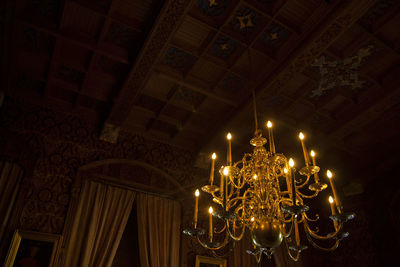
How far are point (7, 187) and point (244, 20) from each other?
4.15 meters

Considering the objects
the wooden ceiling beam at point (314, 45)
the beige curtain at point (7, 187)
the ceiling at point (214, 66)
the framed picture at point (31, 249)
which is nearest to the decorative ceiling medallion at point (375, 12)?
the ceiling at point (214, 66)

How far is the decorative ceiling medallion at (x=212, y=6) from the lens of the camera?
3992 millimetres

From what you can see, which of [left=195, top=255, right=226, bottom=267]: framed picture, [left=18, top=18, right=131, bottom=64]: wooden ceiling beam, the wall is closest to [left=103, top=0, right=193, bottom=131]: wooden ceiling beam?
[left=18, top=18, right=131, bottom=64]: wooden ceiling beam

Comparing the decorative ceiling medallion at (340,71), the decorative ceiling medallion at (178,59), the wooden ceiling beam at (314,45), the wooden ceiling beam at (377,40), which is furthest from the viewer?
the decorative ceiling medallion at (178,59)

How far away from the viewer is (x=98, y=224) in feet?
16.8

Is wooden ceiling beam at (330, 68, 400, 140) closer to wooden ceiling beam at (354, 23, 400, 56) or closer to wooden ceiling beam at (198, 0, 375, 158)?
wooden ceiling beam at (354, 23, 400, 56)

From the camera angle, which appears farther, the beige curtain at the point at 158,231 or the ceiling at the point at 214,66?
the beige curtain at the point at 158,231

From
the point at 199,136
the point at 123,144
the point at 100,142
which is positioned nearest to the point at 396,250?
the point at 199,136

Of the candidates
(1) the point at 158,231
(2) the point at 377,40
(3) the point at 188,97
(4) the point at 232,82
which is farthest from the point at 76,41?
(2) the point at 377,40

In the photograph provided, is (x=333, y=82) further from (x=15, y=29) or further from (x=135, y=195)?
(x=15, y=29)

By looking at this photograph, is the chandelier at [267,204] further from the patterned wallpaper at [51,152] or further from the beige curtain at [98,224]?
the patterned wallpaper at [51,152]

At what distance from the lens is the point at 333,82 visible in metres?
4.94

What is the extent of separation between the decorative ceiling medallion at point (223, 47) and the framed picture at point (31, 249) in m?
3.64

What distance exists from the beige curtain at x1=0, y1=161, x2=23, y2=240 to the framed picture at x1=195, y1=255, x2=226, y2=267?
122 inches
